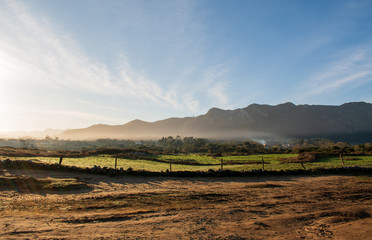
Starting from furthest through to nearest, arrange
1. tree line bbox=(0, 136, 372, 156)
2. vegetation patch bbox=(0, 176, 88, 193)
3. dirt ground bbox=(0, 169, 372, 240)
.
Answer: tree line bbox=(0, 136, 372, 156)
vegetation patch bbox=(0, 176, 88, 193)
dirt ground bbox=(0, 169, 372, 240)

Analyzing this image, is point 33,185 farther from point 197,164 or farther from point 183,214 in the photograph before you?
point 197,164

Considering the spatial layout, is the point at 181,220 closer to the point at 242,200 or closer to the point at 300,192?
the point at 242,200

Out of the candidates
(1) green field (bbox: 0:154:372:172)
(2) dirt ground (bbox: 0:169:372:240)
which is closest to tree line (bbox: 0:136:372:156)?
(1) green field (bbox: 0:154:372:172)

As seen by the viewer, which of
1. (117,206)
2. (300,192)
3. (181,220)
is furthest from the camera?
(300,192)

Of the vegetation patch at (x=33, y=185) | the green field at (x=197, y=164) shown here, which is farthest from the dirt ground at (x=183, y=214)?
the green field at (x=197, y=164)

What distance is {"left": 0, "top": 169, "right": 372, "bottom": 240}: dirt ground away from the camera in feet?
27.2

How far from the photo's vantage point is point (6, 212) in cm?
994

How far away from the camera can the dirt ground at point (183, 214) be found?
8.30 meters

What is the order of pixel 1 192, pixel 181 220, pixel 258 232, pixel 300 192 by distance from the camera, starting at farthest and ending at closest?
1. pixel 300 192
2. pixel 1 192
3. pixel 181 220
4. pixel 258 232

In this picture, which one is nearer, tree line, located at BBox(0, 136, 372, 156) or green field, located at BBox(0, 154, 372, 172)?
green field, located at BBox(0, 154, 372, 172)

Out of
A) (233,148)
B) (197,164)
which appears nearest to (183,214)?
(197,164)

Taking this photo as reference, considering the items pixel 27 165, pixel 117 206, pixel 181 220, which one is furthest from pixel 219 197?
pixel 27 165

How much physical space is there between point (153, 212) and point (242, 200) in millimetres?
5830

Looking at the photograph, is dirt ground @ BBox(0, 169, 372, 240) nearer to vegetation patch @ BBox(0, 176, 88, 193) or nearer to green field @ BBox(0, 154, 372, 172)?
vegetation patch @ BBox(0, 176, 88, 193)
